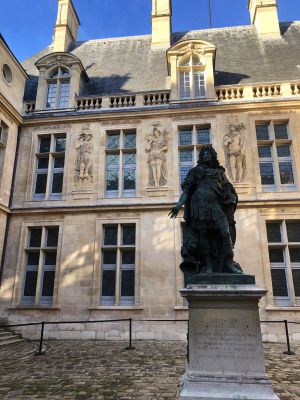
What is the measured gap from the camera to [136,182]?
11297 mm

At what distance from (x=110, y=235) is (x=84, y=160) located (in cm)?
294

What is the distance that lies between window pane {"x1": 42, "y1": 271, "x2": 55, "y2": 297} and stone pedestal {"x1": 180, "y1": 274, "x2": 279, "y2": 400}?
25.9 feet

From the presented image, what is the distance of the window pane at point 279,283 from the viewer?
9781 mm

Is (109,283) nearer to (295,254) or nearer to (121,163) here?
(121,163)

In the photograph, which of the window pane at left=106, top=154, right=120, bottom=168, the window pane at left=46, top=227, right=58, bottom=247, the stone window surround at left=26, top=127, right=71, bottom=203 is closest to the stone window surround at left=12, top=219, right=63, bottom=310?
Answer: the window pane at left=46, top=227, right=58, bottom=247

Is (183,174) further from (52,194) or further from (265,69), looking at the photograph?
(265,69)

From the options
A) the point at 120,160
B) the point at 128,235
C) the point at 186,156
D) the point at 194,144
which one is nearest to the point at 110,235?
the point at 128,235

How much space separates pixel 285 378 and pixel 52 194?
30.5ft

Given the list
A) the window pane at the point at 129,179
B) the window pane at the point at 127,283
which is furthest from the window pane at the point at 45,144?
the window pane at the point at 127,283

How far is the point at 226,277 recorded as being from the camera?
410 centimetres

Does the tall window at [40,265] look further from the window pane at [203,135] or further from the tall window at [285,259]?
the tall window at [285,259]

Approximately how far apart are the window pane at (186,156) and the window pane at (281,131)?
314cm

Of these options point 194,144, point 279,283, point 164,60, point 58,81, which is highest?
point 164,60

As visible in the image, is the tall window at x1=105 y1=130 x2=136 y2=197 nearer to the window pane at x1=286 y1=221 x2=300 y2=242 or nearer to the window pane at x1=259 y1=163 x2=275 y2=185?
the window pane at x1=259 y1=163 x2=275 y2=185
